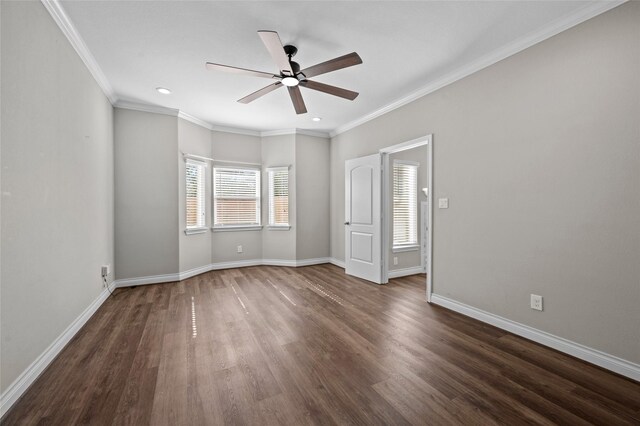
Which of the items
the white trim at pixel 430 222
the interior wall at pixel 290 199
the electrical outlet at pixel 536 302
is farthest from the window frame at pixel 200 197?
the electrical outlet at pixel 536 302

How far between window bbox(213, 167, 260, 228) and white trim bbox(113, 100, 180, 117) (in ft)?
3.91

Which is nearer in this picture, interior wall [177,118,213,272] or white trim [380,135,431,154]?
white trim [380,135,431,154]

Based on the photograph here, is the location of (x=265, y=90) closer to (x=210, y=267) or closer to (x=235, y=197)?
(x=235, y=197)

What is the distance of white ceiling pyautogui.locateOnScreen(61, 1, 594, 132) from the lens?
2.08 metres

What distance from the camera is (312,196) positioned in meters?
5.51

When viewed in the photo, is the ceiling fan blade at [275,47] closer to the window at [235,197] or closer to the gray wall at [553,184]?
the gray wall at [553,184]

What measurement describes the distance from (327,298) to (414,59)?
298cm

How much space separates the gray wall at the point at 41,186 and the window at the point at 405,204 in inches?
164

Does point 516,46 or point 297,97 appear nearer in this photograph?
point 516,46

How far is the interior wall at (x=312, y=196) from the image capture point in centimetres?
538

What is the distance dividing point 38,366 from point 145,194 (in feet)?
8.72

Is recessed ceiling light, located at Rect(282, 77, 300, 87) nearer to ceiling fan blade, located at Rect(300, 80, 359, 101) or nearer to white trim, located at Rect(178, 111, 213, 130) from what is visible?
ceiling fan blade, located at Rect(300, 80, 359, 101)

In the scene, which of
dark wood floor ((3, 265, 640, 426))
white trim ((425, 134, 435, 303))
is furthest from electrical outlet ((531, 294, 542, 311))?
white trim ((425, 134, 435, 303))

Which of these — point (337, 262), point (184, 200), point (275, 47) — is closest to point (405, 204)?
point (337, 262)
